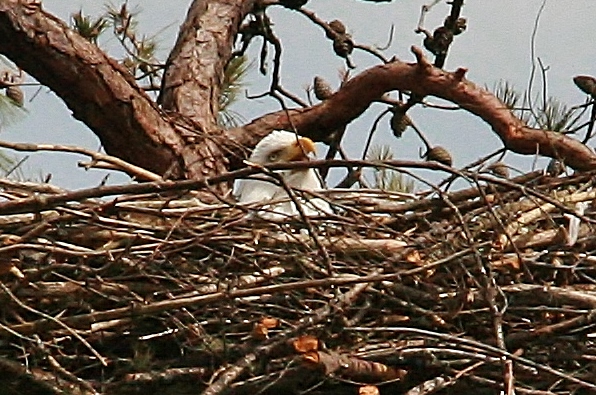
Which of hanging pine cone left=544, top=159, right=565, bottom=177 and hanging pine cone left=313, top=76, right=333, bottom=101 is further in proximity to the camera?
hanging pine cone left=313, top=76, right=333, bottom=101

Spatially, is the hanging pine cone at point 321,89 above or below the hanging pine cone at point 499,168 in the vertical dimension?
above

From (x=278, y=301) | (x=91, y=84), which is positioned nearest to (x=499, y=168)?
(x=278, y=301)

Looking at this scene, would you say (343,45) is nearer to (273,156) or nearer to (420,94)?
(420,94)

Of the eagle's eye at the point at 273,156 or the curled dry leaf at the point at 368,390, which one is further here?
the eagle's eye at the point at 273,156

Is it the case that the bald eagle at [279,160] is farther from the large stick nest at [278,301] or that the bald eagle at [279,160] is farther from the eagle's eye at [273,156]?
the large stick nest at [278,301]

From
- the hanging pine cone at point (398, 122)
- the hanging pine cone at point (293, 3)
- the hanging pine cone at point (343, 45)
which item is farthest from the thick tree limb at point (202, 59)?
the hanging pine cone at point (398, 122)

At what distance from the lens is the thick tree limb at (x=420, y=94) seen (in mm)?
5441

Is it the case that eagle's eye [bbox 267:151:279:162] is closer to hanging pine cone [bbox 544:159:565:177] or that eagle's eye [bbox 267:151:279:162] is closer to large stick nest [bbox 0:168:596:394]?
hanging pine cone [bbox 544:159:565:177]

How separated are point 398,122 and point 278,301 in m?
2.15

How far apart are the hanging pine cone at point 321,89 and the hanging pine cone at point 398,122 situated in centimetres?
27

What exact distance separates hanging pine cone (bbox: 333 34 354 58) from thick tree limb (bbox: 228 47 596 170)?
1.27 feet

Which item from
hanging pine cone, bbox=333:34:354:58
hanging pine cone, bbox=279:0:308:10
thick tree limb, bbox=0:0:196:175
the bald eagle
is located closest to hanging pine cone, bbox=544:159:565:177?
the bald eagle

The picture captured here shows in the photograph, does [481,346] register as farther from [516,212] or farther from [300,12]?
[300,12]

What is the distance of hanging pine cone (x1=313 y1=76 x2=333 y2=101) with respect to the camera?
612 centimetres
